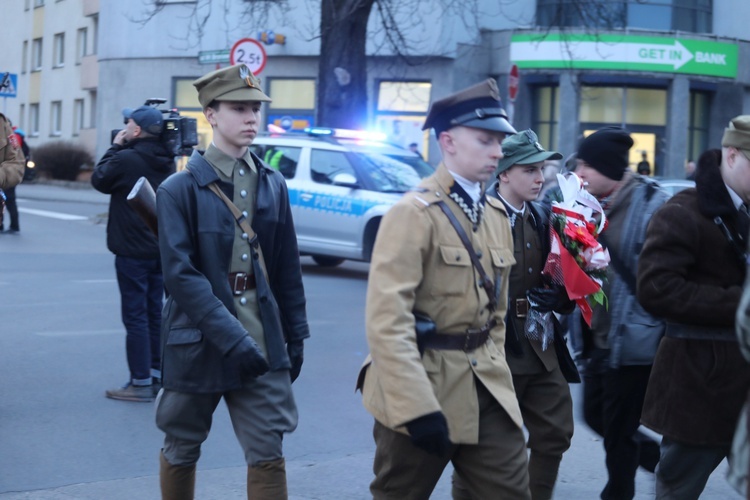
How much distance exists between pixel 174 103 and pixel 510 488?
31.1 m

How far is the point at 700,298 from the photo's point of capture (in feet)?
12.7

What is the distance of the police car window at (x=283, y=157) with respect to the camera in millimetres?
14742

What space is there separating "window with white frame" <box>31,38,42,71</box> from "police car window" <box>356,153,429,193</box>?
35080mm

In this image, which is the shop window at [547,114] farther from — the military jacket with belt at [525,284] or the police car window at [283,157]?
the military jacket with belt at [525,284]

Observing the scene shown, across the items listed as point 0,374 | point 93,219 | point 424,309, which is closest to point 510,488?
point 424,309

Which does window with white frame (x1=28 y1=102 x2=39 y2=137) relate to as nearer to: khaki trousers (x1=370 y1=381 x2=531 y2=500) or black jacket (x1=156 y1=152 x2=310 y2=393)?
A: black jacket (x1=156 y1=152 x2=310 y2=393)

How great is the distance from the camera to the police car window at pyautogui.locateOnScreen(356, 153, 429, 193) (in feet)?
46.1

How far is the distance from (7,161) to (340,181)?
7.52 m

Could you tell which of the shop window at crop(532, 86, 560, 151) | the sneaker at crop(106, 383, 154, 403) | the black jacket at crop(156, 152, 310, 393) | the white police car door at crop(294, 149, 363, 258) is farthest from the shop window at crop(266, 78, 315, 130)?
the black jacket at crop(156, 152, 310, 393)

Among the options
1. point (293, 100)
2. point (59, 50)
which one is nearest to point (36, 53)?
point (59, 50)

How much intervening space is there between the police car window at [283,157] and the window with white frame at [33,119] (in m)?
33.1

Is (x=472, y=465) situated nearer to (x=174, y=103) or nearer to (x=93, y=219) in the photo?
(x=93, y=219)

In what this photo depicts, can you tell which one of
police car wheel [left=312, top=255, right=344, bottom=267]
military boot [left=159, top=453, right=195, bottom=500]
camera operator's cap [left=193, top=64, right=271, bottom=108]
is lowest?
military boot [left=159, top=453, right=195, bottom=500]

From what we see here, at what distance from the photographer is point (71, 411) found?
7.02m
